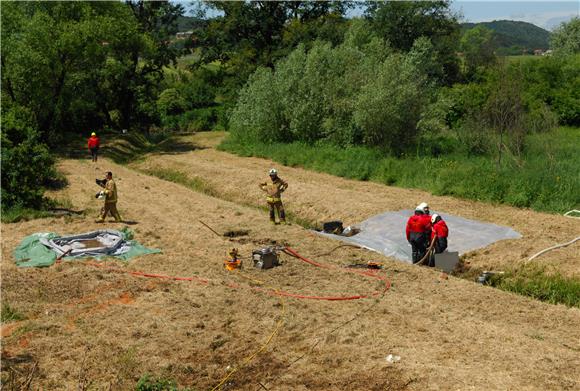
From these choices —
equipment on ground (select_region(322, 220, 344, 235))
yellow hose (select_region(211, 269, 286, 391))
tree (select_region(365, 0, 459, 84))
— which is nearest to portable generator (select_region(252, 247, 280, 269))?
yellow hose (select_region(211, 269, 286, 391))

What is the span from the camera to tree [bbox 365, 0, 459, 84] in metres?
44.6

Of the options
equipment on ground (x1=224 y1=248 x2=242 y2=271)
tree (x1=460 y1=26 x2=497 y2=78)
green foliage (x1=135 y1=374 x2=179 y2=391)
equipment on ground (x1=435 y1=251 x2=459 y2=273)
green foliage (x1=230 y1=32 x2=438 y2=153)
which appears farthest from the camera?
tree (x1=460 y1=26 x2=497 y2=78)

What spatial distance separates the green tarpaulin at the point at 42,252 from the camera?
1307 centimetres

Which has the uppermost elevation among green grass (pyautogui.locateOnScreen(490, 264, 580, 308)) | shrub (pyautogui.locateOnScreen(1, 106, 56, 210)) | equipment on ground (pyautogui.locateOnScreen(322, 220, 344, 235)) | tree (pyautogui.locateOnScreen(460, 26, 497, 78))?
tree (pyautogui.locateOnScreen(460, 26, 497, 78))

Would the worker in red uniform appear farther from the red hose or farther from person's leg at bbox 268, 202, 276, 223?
person's leg at bbox 268, 202, 276, 223

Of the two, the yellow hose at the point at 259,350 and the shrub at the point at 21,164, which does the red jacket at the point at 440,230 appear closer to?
the yellow hose at the point at 259,350

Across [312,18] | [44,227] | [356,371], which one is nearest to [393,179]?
[44,227]

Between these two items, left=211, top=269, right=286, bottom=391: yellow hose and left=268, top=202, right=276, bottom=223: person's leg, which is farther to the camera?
left=268, top=202, right=276, bottom=223: person's leg

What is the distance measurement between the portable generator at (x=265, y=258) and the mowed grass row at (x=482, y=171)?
325 inches

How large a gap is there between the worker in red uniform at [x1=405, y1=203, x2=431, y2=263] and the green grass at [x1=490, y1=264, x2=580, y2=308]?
1637 millimetres

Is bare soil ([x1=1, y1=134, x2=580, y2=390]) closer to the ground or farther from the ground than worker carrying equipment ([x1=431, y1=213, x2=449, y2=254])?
closer to the ground

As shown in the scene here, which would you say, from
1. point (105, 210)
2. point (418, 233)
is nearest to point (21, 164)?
point (105, 210)

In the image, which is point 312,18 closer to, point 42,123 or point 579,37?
point 42,123

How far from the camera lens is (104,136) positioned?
128 feet
